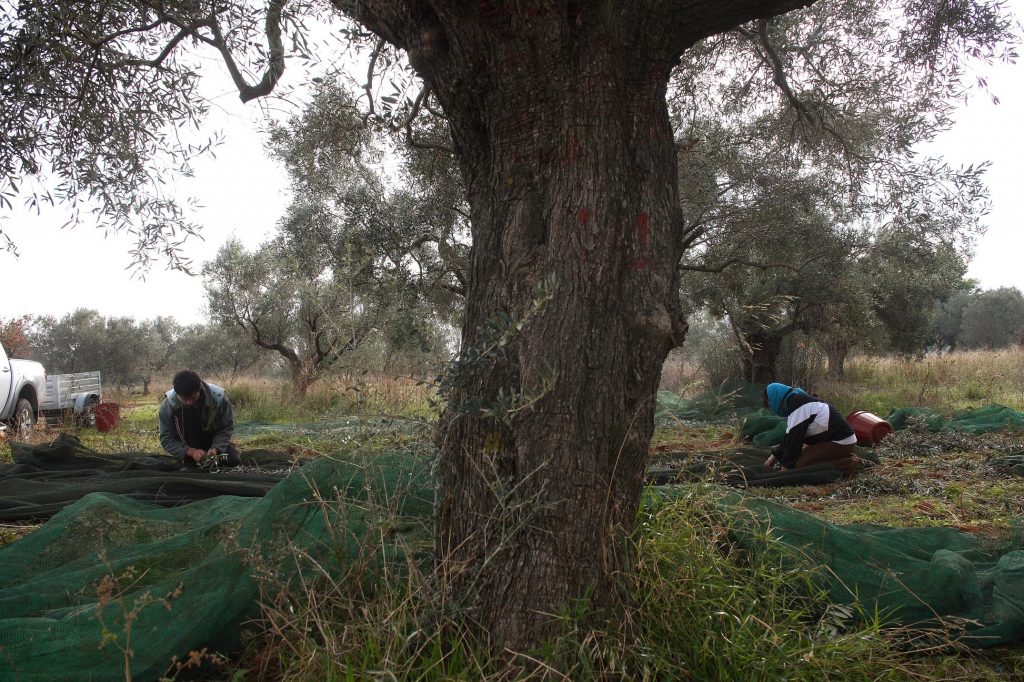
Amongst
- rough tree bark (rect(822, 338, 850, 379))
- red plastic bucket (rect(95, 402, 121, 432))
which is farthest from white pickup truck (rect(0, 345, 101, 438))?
rough tree bark (rect(822, 338, 850, 379))

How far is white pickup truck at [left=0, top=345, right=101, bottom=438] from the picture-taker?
35.2 ft

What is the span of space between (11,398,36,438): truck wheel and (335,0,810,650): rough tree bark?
1054 cm

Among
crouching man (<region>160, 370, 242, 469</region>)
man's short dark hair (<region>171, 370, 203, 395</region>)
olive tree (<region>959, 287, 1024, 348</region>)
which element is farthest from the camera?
olive tree (<region>959, 287, 1024, 348</region>)

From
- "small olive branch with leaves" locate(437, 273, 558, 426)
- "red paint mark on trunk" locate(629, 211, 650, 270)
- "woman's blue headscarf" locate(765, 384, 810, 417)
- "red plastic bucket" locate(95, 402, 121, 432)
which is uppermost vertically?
"red paint mark on trunk" locate(629, 211, 650, 270)

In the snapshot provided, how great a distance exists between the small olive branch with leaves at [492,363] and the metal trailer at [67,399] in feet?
40.6

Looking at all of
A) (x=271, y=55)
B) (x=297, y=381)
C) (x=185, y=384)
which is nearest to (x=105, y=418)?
(x=297, y=381)

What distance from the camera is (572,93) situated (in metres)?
2.89

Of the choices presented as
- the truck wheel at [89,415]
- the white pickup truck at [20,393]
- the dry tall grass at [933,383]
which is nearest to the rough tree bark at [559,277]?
the white pickup truck at [20,393]

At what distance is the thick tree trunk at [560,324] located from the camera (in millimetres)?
2680

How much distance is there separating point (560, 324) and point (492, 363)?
318 mm

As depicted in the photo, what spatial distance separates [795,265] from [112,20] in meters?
12.4

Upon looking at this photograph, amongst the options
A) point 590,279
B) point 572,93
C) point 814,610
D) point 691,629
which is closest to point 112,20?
point 572,93

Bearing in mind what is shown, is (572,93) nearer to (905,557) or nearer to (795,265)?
(905,557)

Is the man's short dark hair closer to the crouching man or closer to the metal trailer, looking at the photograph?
the crouching man
